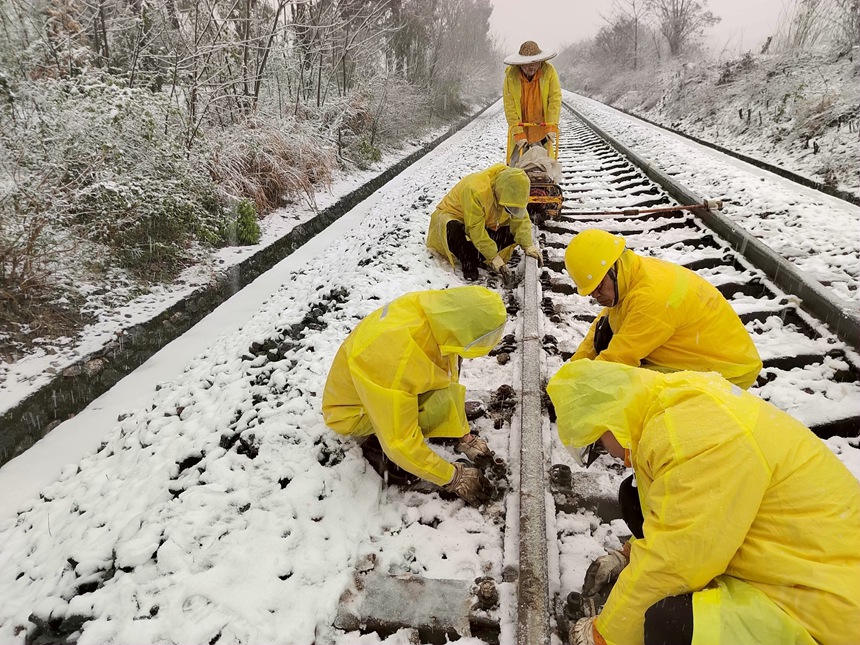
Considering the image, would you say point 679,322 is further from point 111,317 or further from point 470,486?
point 111,317

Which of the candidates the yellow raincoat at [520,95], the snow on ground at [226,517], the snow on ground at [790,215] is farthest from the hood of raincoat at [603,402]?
the yellow raincoat at [520,95]

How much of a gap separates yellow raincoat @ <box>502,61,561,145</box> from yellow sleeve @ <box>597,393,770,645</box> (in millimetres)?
6003

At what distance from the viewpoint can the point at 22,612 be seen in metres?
2.05

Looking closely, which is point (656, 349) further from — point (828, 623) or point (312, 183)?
point (312, 183)

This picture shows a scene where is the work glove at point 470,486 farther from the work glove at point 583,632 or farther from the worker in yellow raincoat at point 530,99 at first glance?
the worker in yellow raincoat at point 530,99

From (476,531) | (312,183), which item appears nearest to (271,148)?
(312,183)

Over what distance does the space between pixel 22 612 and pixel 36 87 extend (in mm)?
5024

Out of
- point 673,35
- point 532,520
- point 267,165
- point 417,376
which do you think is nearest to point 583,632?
point 532,520

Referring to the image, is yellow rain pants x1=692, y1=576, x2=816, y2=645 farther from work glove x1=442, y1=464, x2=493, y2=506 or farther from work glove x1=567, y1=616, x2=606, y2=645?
work glove x1=442, y1=464, x2=493, y2=506

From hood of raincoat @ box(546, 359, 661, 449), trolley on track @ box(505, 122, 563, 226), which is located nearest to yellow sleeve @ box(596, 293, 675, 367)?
hood of raincoat @ box(546, 359, 661, 449)

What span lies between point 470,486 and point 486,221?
10.1 feet

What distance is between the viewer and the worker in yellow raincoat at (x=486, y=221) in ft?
15.1

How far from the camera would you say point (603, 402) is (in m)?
1.55

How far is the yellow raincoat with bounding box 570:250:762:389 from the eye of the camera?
8.43 feet
